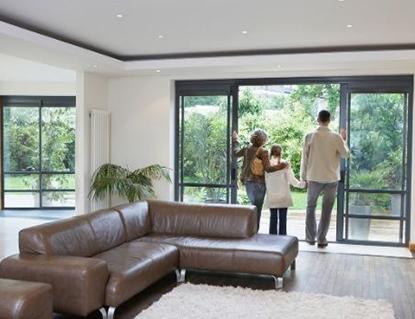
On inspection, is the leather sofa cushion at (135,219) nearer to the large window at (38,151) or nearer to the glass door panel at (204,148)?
the glass door panel at (204,148)

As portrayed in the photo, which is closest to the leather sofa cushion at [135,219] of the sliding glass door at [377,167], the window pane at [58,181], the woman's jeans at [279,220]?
the woman's jeans at [279,220]

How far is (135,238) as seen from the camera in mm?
5379

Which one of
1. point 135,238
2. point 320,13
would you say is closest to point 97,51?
point 135,238

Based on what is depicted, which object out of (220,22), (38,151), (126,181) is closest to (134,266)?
(220,22)

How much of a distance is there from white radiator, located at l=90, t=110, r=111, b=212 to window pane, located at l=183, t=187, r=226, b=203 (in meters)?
→ 1.24

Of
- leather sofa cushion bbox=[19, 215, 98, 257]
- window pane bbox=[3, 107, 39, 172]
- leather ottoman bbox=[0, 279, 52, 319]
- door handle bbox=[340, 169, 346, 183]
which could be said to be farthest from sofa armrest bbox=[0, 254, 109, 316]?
window pane bbox=[3, 107, 39, 172]

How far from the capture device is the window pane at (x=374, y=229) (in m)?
6.93

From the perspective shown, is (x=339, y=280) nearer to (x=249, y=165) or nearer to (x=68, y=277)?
(x=249, y=165)

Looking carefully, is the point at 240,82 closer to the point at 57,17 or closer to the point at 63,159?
the point at 57,17

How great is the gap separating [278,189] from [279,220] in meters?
0.45

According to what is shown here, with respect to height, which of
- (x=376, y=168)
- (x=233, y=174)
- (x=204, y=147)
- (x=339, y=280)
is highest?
(x=204, y=147)

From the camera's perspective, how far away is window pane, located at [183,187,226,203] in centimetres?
769

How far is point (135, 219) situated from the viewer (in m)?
5.47

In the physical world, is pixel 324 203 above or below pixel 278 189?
below
